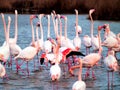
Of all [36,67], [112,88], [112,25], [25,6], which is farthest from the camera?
[25,6]

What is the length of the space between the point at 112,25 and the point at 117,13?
333 cm

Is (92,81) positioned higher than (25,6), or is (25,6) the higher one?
(25,6)

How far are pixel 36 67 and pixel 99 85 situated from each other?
10.5ft

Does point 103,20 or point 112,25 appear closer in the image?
point 112,25

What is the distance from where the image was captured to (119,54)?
627 inches

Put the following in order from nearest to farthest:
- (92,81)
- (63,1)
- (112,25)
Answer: (92,81) → (112,25) → (63,1)

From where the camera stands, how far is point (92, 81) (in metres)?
10.8

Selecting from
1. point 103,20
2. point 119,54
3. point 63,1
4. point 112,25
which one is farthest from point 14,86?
point 63,1

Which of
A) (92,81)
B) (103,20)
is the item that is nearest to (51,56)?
(92,81)

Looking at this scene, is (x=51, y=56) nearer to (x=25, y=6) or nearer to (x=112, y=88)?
(x=112, y=88)

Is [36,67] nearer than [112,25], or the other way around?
[36,67]

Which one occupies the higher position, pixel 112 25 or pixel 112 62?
pixel 112 25

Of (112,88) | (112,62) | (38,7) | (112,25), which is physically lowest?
(112,88)

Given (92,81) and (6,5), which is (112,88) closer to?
(92,81)
